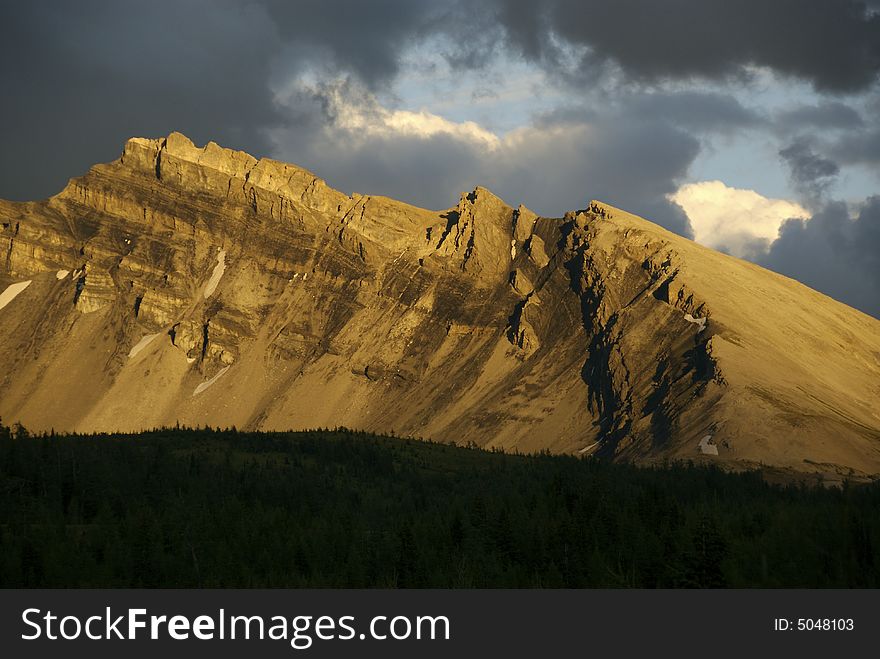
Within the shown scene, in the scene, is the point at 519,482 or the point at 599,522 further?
the point at 519,482

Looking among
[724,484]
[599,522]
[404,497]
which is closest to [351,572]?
[599,522]

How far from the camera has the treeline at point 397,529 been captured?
114 metres

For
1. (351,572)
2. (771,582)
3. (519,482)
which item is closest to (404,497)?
(519,482)

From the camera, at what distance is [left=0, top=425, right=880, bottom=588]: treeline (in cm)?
→ 11419

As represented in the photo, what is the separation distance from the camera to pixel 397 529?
141625 mm

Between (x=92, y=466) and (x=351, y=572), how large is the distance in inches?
2378

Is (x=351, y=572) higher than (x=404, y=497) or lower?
lower

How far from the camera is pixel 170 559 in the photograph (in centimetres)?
12369
